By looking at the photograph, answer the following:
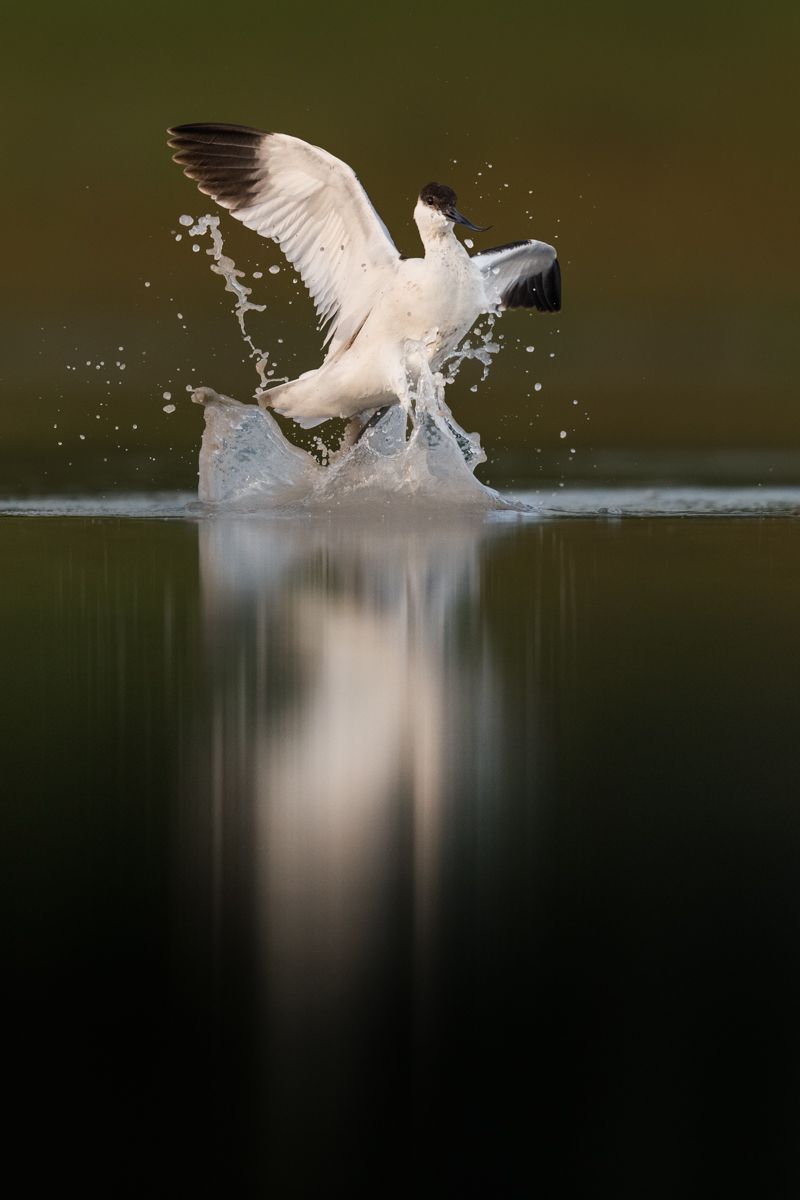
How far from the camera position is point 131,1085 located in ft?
2.93

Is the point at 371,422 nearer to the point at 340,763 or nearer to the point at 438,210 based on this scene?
the point at 438,210

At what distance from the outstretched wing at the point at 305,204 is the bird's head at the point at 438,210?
21 centimetres

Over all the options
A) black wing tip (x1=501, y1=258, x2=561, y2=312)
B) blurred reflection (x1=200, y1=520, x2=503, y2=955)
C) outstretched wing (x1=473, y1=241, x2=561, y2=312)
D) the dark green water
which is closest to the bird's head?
outstretched wing (x1=473, y1=241, x2=561, y2=312)

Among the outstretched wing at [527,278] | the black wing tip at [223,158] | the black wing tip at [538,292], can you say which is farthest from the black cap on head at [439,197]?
the black wing tip at [538,292]

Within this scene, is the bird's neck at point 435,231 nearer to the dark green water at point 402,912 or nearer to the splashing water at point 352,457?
the splashing water at point 352,457

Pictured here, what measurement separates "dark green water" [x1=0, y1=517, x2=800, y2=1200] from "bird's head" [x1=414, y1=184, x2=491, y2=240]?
9.27 ft

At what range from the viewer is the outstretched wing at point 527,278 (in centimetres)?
613

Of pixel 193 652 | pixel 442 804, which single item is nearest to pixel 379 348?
pixel 193 652

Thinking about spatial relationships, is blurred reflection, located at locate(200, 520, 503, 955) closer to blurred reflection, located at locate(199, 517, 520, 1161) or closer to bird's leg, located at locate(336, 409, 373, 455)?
blurred reflection, located at locate(199, 517, 520, 1161)

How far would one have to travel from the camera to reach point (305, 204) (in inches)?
210

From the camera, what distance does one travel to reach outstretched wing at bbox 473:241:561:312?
20.1 feet

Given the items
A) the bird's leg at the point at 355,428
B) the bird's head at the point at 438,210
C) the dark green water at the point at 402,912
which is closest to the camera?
the dark green water at the point at 402,912

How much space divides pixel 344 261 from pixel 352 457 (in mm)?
633

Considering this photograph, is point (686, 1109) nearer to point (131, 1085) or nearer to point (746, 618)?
point (131, 1085)
